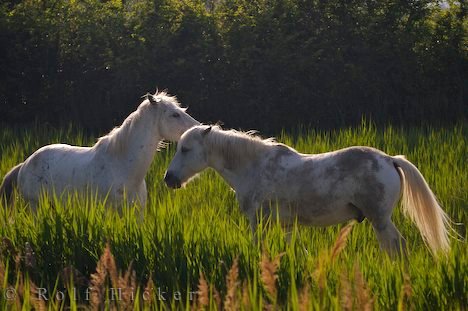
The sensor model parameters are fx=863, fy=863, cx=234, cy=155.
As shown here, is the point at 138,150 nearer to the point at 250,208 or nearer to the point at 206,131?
the point at 206,131

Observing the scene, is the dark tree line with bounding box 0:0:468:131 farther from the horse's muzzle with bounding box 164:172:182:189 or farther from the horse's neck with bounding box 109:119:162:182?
the horse's muzzle with bounding box 164:172:182:189

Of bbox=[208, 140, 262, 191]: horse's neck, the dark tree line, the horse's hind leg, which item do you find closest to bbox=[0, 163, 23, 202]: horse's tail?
bbox=[208, 140, 262, 191]: horse's neck

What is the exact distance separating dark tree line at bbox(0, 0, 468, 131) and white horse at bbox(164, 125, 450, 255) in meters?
8.11

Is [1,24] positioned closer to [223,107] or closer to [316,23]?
[223,107]

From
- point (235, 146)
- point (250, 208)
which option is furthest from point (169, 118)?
point (250, 208)

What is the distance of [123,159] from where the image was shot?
754 cm

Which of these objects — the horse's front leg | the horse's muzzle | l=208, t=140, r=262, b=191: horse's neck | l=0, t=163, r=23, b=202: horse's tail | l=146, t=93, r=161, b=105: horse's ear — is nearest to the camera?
the horse's front leg

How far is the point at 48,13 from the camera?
16031 mm

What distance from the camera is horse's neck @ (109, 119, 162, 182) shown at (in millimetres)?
7504

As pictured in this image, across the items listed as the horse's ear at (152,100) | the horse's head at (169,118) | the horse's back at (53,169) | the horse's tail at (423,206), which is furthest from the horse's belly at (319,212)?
the horse's back at (53,169)

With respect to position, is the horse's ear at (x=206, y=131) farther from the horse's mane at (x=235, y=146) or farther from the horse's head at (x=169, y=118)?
the horse's head at (x=169, y=118)

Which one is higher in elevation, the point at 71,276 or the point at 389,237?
the point at 71,276

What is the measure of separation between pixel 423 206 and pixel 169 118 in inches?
96.2

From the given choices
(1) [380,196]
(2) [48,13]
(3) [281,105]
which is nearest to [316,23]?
(3) [281,105]
